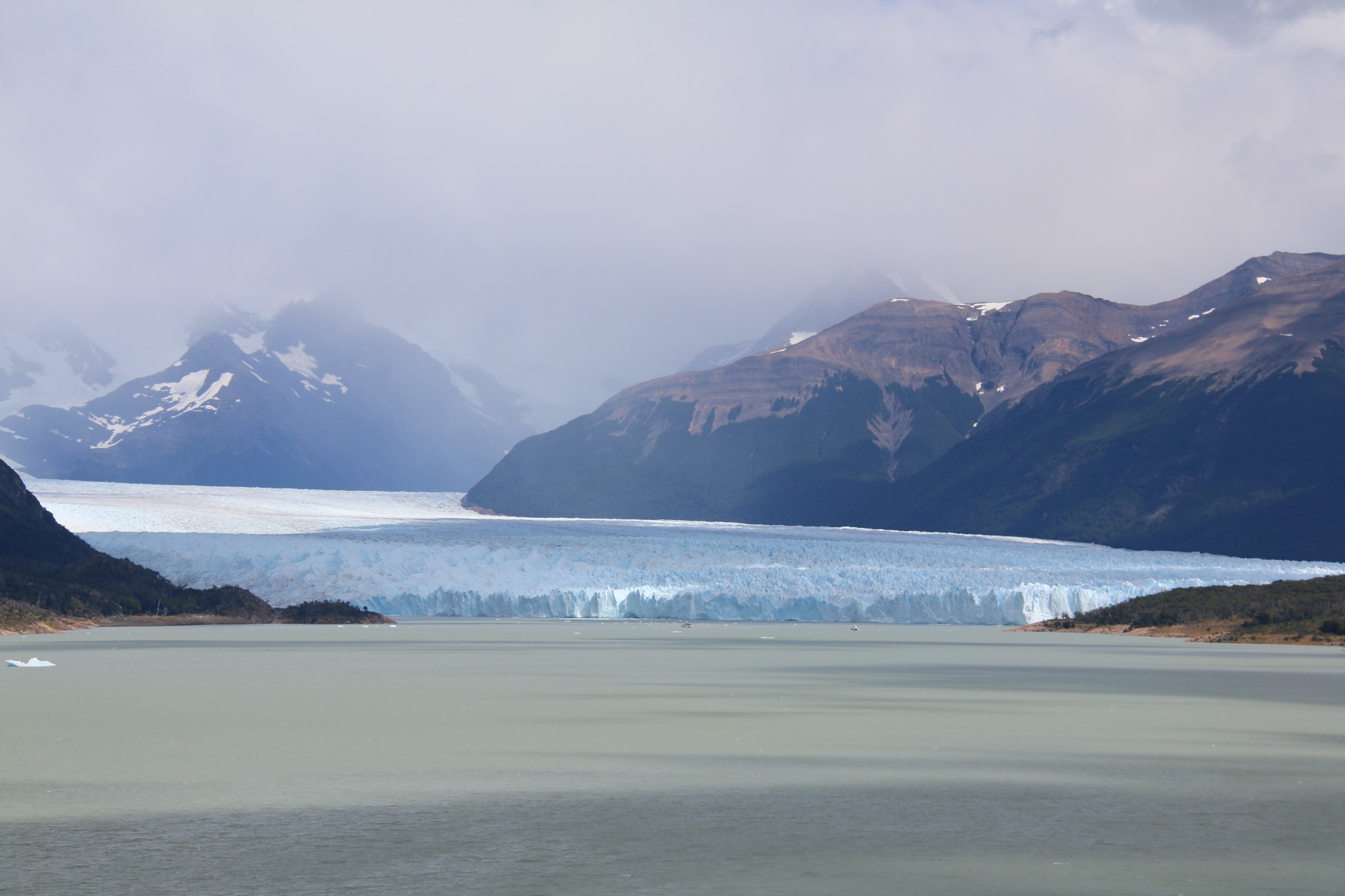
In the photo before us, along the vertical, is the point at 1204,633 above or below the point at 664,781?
below

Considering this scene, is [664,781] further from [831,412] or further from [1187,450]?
[831,412]

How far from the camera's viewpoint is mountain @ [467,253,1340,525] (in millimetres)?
119250

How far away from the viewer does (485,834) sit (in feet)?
27.1

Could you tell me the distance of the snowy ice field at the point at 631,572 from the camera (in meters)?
41.8

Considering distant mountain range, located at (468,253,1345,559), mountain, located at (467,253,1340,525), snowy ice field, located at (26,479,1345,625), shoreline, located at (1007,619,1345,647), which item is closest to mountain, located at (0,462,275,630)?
snowy ice field, located at (26,479,1345,625)

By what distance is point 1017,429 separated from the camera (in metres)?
116

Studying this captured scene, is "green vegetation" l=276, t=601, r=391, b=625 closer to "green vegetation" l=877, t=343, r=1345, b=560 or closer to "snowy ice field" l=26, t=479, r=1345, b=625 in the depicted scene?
"snowy ice field" l=26, t=479, r=1345, b=625

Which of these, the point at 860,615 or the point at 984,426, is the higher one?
the point at 984,426

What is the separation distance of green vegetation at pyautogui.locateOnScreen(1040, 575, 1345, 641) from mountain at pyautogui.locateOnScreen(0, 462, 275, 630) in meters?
25.2

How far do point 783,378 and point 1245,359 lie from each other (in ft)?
154

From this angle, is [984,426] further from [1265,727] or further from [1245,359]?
[1265,727]

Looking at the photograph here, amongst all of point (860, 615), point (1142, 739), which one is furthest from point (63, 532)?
point (1142, 739)

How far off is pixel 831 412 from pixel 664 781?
12320 centimetres

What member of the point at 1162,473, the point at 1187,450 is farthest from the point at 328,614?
the point at 1187,450
